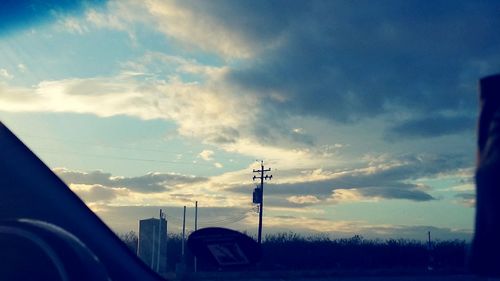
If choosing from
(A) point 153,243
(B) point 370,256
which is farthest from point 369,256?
(A) point 153,243

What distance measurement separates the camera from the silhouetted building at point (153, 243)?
2697mm

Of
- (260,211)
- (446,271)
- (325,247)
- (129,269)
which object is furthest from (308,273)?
(129,269)

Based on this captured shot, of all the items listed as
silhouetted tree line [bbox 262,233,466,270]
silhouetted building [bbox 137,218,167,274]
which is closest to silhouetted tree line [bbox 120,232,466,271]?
silhouetted tree line [bbox 262,233,466,270]

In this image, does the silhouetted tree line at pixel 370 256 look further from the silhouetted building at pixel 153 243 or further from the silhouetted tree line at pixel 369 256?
the silhouetted building at pixel 153 243

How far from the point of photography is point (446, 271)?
31703 millimetres

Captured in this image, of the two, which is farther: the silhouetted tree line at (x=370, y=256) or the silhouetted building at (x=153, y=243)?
the silhouetted tree line at (x=370, y=256)

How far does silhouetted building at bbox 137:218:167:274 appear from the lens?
2.70m

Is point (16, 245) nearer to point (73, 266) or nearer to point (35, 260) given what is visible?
point (35, 260)

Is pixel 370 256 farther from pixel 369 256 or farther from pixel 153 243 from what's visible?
pixel 153 243

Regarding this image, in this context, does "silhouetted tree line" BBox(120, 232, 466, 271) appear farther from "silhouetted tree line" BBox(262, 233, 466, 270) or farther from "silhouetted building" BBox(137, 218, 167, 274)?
"silhouetted building" BBox(137, 218, 167, 274)

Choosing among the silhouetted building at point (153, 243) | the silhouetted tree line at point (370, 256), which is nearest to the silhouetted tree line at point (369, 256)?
the silhouetted tree line at point (370, 256)

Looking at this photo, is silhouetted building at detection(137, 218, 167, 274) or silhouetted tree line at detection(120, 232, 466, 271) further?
silhouetted tree line at detection(120, 232, 466, 271)

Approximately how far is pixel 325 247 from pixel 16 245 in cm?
3898

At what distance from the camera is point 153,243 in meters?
2.76
